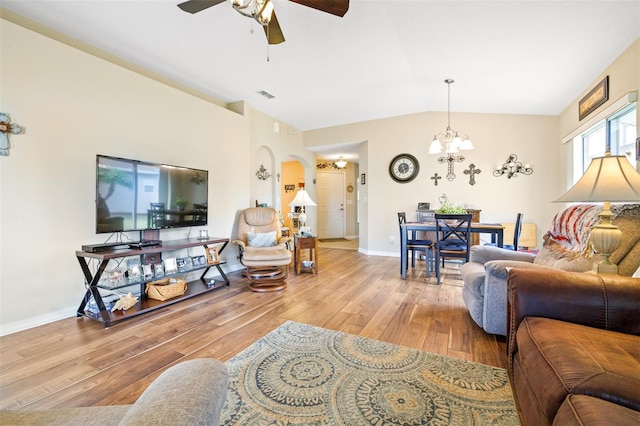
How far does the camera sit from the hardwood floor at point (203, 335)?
1.60 meters

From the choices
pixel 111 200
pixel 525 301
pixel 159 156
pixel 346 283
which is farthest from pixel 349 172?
pixel 525 301

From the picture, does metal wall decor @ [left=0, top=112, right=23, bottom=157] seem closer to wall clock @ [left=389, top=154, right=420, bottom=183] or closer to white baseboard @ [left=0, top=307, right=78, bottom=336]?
white baseboard @ [left=0, top=307, right=78, bottom=336]

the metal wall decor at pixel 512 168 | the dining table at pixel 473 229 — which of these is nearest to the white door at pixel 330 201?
the metal wall decor at pixel 512 168

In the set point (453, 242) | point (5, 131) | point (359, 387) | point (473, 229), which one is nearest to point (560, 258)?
point (473, 229)

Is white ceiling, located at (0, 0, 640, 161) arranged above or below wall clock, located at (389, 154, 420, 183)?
above

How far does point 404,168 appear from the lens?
5.51 meters

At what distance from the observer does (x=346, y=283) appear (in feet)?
12.0

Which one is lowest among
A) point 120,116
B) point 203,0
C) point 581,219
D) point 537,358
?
point 537,358

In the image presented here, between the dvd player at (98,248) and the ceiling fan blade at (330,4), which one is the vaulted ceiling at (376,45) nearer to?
the ceiling fan blade at (330,4)

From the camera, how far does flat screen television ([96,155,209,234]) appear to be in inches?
100.0

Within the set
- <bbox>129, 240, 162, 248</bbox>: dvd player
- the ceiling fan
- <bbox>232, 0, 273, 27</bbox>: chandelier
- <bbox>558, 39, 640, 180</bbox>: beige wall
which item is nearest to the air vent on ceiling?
the ceiling fan

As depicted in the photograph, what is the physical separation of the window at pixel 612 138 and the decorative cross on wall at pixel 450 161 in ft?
5.26

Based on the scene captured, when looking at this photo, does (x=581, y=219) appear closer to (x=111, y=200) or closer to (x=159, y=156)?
(x=111, y=200)

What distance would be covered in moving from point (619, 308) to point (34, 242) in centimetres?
398
